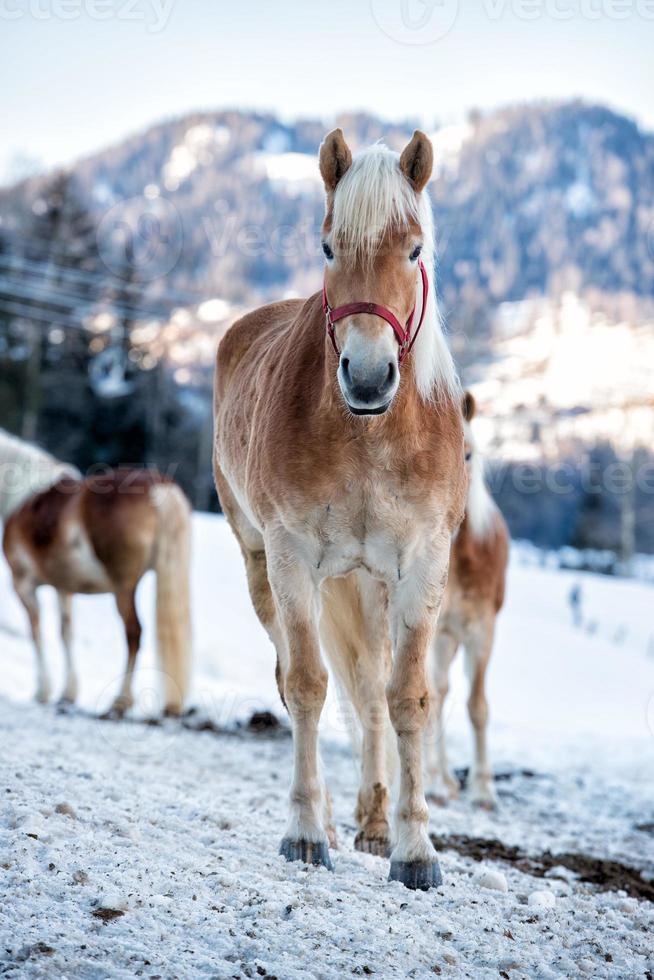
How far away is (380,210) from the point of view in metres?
3.07

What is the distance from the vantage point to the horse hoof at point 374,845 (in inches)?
147

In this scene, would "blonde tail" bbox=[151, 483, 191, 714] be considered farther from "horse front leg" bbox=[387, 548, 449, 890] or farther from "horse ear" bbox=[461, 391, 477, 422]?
"horse front leg" bbox=[387, 548, 449, 890]

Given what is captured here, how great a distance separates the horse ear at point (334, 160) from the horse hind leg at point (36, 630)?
7.39 metres

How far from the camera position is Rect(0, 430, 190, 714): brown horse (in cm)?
879

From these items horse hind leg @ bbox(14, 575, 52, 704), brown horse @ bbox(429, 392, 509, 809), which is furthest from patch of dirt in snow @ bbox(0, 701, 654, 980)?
horse hind leg @ bbox(14, 575, 52, 704)

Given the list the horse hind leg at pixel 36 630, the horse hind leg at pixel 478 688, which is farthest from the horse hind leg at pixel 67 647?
the horse hind leg at pixel 478 688

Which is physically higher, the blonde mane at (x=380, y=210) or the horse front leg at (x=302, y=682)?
the blonde mane at (x=380, y=210)

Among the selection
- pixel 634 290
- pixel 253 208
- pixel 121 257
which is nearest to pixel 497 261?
pixel 634 290

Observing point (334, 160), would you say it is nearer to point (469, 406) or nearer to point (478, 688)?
point (469, 406)

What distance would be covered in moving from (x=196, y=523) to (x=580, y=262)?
422 feet

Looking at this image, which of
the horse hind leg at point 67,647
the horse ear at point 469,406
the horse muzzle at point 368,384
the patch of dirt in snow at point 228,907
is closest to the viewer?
the patch of dirt in snow at point 228,907

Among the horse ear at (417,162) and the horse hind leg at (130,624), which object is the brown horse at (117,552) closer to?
the horse hind leg at (130,624)

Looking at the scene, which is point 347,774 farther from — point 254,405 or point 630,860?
point 254,405

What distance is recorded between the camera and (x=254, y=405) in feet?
12.8
